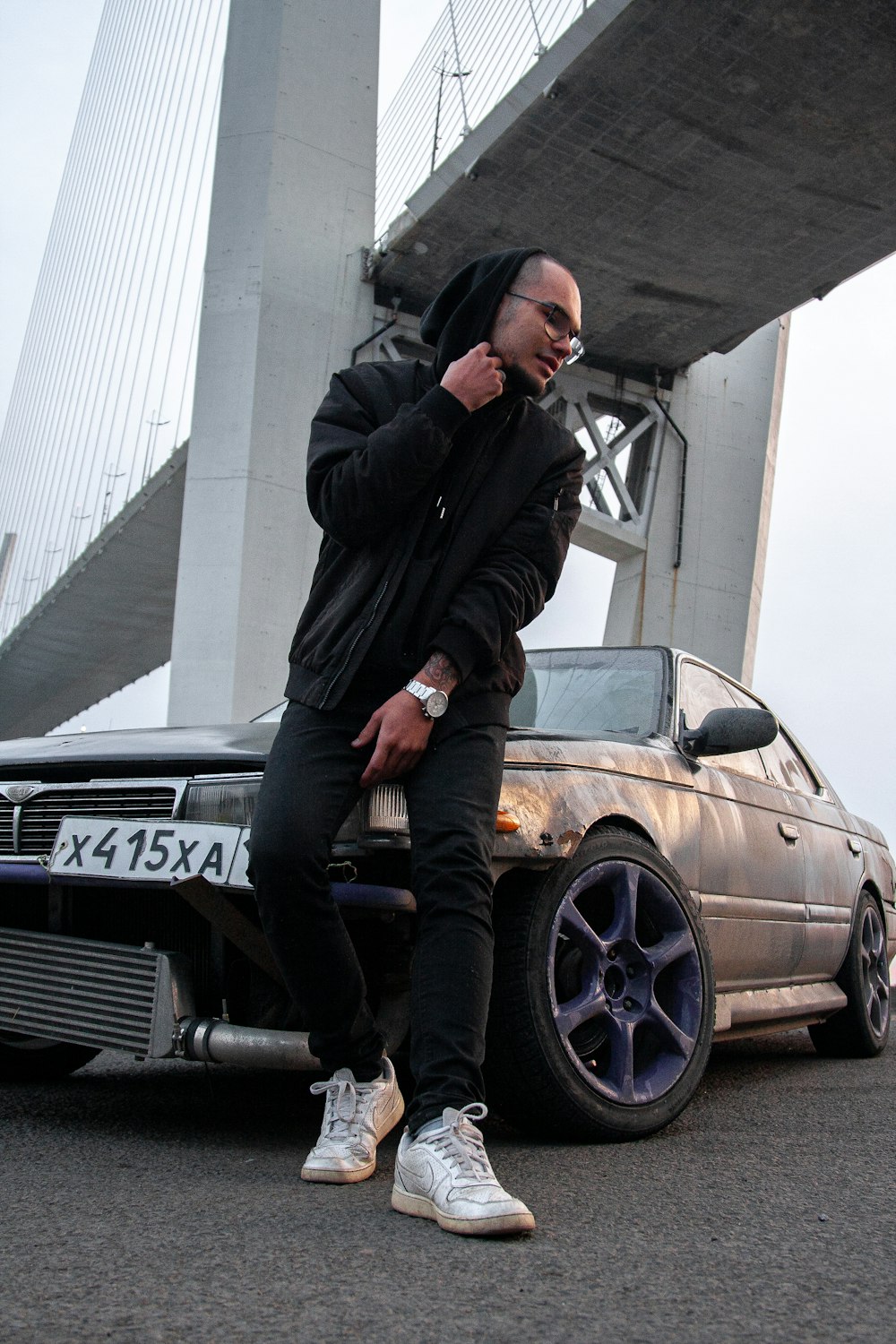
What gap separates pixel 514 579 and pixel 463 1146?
41.2 inches

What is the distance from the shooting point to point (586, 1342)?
1361 mm

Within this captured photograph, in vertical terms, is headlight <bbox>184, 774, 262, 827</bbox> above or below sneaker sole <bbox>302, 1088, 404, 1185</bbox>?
above

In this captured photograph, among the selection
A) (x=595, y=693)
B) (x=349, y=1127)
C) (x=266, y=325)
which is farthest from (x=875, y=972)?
(x=266, y=325)

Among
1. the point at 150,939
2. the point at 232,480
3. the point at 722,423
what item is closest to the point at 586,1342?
the point at 150,939

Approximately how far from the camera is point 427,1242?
1763mm

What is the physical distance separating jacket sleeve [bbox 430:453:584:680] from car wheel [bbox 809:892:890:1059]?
9.00 ft

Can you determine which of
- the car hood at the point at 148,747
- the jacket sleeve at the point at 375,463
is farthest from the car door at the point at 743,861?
the jacket sleeve at the point at 375,463

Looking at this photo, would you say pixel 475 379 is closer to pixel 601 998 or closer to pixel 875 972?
pixel 601 998

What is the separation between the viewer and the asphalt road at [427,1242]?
56.2 inches

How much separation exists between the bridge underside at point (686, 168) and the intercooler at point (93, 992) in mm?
10569

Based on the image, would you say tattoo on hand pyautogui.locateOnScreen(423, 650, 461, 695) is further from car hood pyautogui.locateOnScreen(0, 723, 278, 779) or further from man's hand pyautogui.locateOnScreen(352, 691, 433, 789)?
car hood pyautogui.locateOnScreen(0, 723, 278, 779)

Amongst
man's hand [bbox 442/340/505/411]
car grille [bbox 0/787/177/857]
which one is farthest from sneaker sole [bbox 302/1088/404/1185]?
man's hand [bbox 442/340/505/411]

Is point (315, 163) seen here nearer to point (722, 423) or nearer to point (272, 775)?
point (722, 423)

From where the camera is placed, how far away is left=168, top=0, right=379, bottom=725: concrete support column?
1481 centimetres
